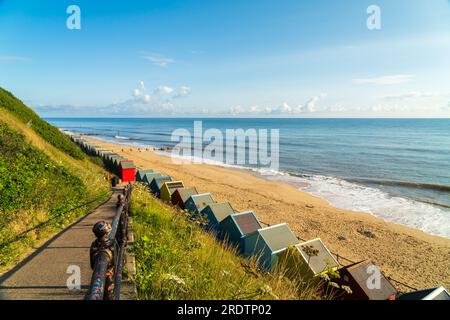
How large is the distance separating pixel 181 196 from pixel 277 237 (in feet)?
19.6

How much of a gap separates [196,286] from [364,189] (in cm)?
2755

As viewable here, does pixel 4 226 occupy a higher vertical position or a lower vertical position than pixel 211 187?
higher

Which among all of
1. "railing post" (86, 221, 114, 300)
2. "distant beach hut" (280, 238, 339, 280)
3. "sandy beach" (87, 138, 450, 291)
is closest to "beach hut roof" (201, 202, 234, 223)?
"distant beach hut" (280, 238, 339, 280)

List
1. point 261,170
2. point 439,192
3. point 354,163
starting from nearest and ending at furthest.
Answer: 1. point 439,192
2. point 261,170
3. point 354,163

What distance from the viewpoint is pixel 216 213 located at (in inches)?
447

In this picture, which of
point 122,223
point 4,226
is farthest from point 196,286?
point 4,226

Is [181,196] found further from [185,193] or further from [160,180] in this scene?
[160,180]

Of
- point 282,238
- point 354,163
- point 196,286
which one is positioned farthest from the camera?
point 354,163

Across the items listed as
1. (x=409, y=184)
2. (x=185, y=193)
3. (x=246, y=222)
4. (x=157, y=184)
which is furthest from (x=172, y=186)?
(x=409, y=184)

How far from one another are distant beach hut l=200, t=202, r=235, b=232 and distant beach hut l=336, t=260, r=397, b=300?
5102 millimetres

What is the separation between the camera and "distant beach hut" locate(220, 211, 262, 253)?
9919mm

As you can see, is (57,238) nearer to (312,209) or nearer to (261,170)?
(312,209)
